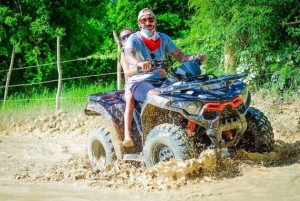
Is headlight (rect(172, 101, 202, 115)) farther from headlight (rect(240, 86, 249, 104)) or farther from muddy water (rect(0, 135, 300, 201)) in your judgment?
headlight (rect(240, 86, 249, 104))

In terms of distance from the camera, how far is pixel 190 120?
17.1 feet

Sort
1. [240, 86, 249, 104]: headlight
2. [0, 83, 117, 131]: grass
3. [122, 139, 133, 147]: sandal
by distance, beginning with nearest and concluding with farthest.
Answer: [240, 86, 249, 104]: headlight < [122, 139, 133, 147]: sandal < [0, 83, 117, 131]: grass

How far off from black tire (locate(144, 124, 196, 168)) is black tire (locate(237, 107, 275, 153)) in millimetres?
981

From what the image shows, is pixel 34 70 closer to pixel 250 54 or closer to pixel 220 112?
pixel 250 54

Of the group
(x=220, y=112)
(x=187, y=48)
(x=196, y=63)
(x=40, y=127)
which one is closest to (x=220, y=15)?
(x=187, y=48)

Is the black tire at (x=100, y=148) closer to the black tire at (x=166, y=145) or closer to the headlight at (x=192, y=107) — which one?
the black tire at (x=166, y=145)

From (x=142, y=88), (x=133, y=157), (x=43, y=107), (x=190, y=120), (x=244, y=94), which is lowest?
(x=133, y=157)

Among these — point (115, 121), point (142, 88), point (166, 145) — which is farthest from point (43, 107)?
point (166, 145)

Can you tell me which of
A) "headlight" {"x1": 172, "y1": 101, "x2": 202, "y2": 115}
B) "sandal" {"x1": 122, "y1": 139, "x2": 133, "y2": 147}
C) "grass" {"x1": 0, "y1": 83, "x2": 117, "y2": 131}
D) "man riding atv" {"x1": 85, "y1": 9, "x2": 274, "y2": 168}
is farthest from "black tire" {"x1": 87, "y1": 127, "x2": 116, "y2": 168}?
"grass" {"x1": 0, "y1": 83, "x2": 117, "y2": 131}

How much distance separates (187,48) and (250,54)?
1779mm

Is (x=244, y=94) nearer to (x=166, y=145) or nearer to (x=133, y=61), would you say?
(x=166, y=145)

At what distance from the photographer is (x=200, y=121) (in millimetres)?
5113

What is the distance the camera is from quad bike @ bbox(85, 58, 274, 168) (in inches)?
202

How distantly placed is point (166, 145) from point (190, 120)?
0.37 meters
